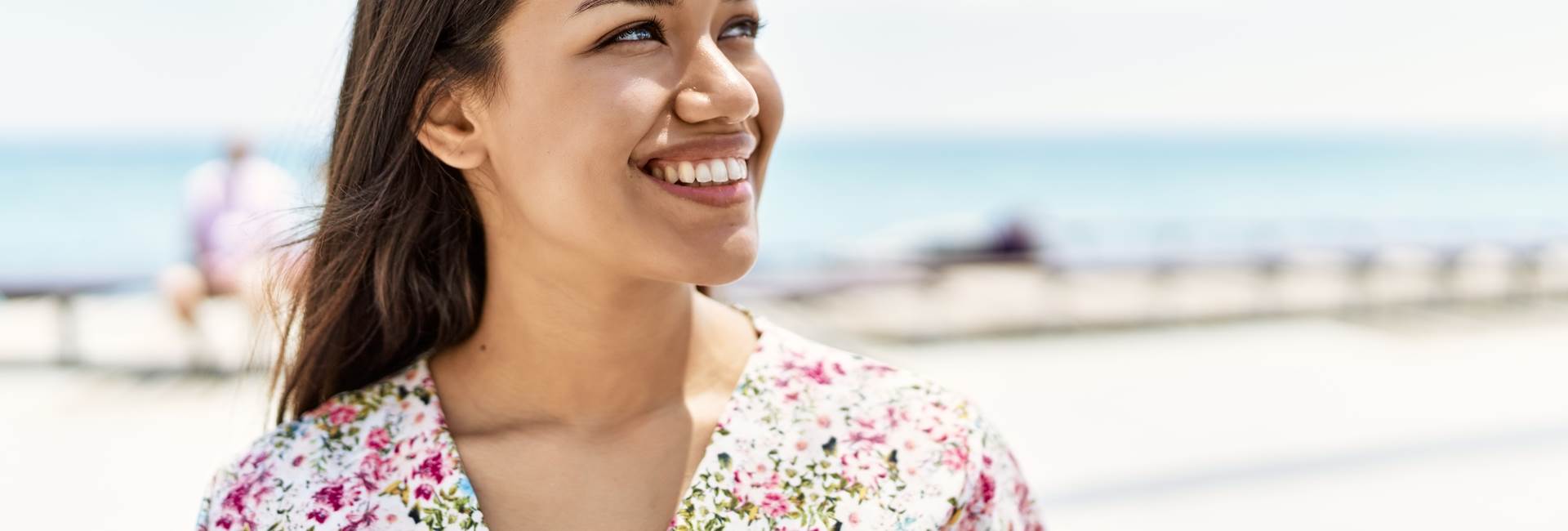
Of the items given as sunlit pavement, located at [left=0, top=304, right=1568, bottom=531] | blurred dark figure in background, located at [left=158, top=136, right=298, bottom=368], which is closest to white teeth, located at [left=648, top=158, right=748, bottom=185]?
sunlit pavement, located at [left=0, top=304, right=1568, bottom=531]

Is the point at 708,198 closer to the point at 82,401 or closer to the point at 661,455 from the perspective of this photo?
the point at 661,455

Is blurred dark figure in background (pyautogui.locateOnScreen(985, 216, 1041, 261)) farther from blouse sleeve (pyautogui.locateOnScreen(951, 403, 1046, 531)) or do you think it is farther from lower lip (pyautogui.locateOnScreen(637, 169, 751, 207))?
lower lip (pyautogui.locateOnScreen(637, 169, 751, 207))

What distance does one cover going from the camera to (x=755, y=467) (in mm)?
1129

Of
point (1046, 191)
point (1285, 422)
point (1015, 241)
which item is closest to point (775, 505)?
point (1285, 422)

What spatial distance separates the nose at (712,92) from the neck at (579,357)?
0.71 feet

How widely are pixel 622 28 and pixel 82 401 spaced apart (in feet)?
14.9

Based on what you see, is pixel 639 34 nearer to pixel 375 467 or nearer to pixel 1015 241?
pixel 375 467

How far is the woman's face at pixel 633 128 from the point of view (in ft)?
3.23

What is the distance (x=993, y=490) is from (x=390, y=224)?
0.65 meters

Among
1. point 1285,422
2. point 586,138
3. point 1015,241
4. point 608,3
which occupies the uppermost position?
point 1015,241

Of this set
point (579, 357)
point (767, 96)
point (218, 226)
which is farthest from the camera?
point (218, 226)

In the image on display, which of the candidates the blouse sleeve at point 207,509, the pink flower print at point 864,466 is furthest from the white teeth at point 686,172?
the blouse sleeve at point 207,509

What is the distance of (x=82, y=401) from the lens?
465 centimetres

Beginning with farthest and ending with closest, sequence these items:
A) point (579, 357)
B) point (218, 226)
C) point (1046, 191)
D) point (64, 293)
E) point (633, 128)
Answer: point (1046, 191) → point (64, 293) → point (218, 226) → point (579, 357) → point (633, 128)
